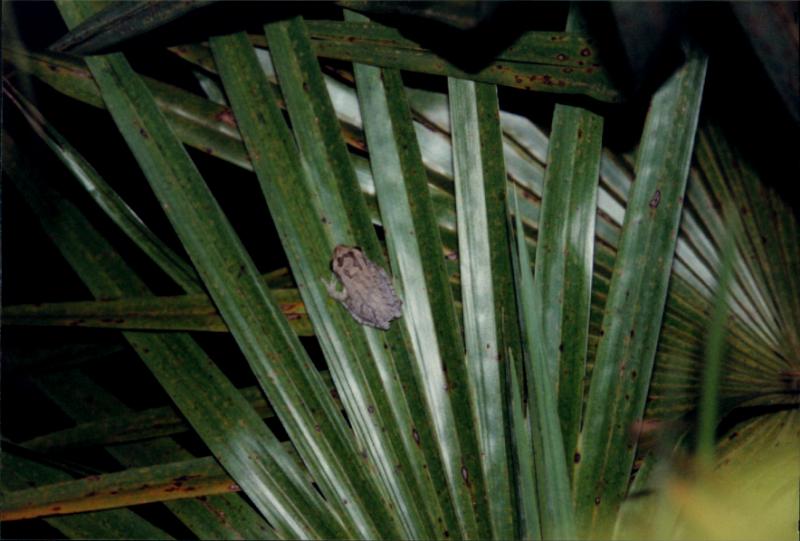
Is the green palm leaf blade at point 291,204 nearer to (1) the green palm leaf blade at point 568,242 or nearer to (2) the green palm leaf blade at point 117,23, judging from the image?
(2) the green palm leaf blade at point 117,23

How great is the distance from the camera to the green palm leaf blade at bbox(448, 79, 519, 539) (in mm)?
1013

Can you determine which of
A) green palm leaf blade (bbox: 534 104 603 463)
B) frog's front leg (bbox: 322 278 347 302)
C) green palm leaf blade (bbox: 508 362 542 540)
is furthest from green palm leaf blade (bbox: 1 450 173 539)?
green palm leaf blade (bbox: 534 104 603 463)

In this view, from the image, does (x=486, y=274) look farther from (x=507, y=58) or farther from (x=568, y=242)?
(x=507, y=58)

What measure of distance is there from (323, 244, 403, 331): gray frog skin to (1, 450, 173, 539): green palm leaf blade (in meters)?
0.48

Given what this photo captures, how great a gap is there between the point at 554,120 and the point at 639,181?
6.0 inches

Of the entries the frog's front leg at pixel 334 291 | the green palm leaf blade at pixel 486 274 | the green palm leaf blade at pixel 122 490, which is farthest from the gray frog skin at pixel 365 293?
the green palm leaf blade at pixel 122 490

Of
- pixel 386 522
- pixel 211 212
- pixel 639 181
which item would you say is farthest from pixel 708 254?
pixel 211 212

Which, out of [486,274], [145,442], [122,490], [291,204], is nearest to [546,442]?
[486,274]

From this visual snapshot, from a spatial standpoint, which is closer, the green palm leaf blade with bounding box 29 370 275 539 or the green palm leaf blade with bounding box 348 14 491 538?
the green palm leaf blade with bounding box 348 14 491 538

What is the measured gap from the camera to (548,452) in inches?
31.1

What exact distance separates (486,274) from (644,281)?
0.22 metres

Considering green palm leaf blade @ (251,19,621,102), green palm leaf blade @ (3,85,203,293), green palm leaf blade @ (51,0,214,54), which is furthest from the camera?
green palm leaf blade @ (3,85,203,293)

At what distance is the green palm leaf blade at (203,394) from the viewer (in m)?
1.10

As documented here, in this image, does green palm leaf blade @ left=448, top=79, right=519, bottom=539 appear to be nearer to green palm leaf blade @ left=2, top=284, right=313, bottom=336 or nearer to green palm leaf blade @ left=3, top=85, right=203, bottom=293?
green palm leaf blade @ left=2, top=284, right=313, bottom=336
